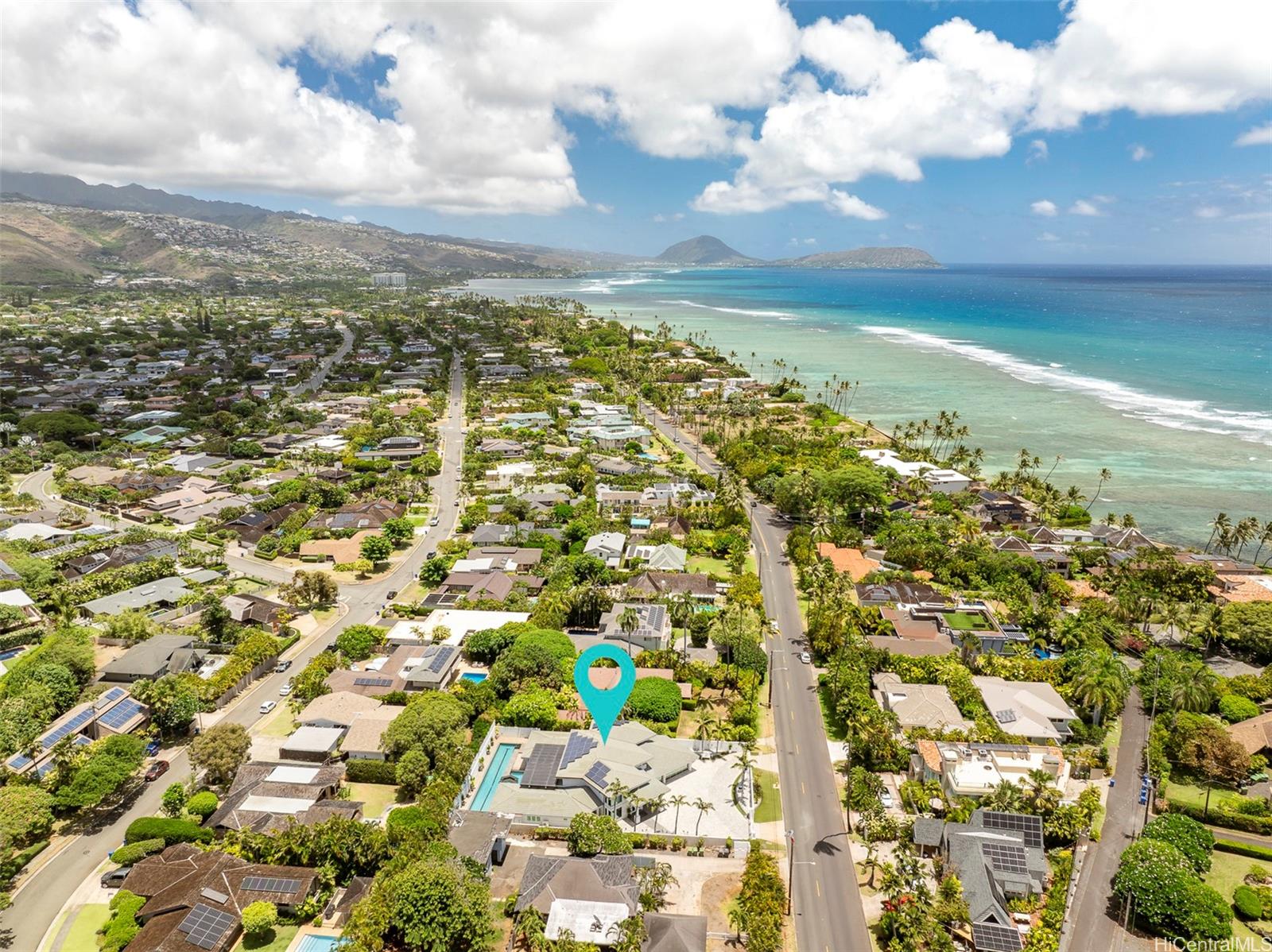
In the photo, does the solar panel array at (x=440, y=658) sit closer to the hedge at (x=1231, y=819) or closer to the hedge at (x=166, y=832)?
the hedge at (x=166, y=832)

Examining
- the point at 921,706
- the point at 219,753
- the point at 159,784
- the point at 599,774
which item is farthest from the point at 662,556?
the point at 159,784

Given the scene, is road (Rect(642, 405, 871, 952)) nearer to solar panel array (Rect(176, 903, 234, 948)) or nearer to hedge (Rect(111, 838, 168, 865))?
solar panel array (Rect(176, 903, 234, 948))

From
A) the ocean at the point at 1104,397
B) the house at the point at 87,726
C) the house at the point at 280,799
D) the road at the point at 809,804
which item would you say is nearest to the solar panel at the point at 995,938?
the road at the point at 809,804

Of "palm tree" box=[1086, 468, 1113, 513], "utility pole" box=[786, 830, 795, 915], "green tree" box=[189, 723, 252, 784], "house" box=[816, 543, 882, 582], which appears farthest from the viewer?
"palm tree" box=[1086, 468, 1113, 513]

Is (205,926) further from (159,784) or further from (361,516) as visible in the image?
(361,516)

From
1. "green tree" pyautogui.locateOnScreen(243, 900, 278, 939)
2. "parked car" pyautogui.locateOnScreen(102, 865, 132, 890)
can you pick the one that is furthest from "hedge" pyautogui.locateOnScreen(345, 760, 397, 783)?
"parked car" pyautogui.locateOnScreen(102, 865, 132, 890)

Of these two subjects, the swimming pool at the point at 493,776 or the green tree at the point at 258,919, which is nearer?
the green tree at the point at 258,919
